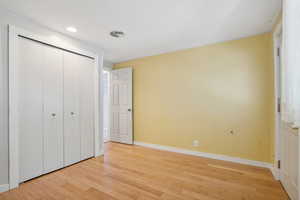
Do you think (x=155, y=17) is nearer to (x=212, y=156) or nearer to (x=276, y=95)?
(x=276, y=95)

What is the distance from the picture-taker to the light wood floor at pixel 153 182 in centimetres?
173

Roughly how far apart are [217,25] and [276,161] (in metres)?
2.26

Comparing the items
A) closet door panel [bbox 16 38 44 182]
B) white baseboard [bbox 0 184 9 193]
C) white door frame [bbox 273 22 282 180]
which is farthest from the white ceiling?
white baseboard [bbox 0 184 9 193]

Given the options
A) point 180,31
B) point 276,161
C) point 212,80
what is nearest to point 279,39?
point 212,80

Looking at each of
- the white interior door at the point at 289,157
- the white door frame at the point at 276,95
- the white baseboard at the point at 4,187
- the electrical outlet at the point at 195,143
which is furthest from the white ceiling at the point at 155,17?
the white baseboard at the point at 4,187

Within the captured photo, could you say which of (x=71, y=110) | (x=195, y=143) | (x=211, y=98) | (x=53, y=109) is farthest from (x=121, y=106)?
(x=211, y=98)

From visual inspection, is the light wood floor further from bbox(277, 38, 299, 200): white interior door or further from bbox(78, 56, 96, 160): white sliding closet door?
bbox(78, 56, 96, 160): white sliding closet door

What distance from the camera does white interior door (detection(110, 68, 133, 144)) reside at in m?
3.93

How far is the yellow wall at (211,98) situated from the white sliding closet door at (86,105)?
129 cm

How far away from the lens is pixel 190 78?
3152mm

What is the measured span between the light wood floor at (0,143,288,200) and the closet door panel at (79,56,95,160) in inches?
11.3

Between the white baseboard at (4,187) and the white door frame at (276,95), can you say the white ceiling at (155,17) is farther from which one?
the white baseboard at (4,187)

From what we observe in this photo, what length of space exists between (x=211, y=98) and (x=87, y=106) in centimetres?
256

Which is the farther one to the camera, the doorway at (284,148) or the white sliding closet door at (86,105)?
the white sliding closet door at (86,105)
